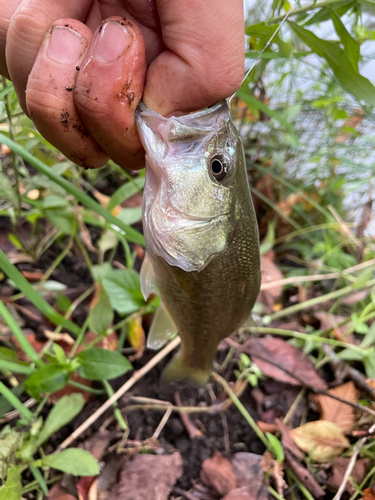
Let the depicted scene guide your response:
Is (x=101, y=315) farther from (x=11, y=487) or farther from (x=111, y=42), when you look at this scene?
(x=111, y=42)

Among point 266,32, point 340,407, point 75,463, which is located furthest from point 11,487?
point 266,32

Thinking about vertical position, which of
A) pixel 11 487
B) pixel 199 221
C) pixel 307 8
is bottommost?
pixel 11 487

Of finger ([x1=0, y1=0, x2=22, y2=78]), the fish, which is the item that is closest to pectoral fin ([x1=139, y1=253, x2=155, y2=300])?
the fish

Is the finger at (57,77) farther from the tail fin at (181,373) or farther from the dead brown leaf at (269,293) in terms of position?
the dead brown leaf at (269,293)

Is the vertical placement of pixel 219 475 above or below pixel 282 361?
below

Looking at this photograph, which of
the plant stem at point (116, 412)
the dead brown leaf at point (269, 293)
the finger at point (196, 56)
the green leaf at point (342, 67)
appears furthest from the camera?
the dead brown leaf at point (269, 293)

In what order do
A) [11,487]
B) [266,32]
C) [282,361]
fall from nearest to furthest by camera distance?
[11,487], [266,32], [282,361]

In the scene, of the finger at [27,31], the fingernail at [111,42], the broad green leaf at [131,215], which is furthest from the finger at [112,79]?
the broad green leaf at [131,215]

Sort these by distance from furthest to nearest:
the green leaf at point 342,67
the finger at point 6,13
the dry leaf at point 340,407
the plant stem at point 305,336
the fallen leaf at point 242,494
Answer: the plant stem at point 305,336
the dry leaf at point 340,407
the fallen leaf at point 242,494
the green leaf at point 342,67
the finger at point 6,13

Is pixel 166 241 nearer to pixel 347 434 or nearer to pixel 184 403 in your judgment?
pixel 184 403
